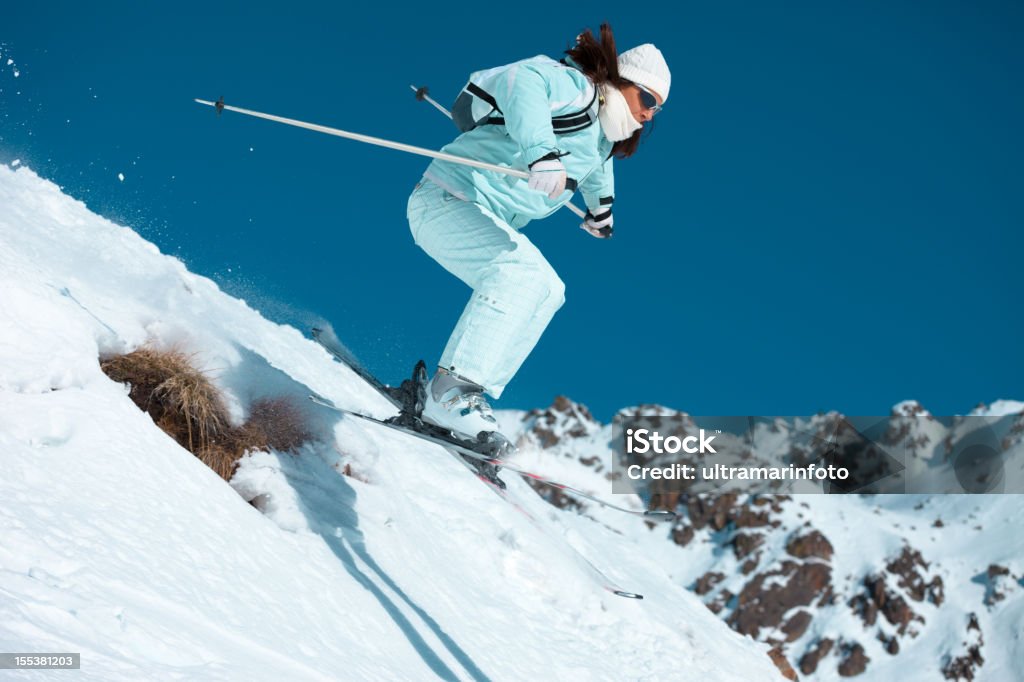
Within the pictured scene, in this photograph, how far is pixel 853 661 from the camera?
143500 mm

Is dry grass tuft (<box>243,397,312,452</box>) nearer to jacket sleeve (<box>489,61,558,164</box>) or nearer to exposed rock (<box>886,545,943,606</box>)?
jacket sleeve (<box>489,61,558,164</box>)

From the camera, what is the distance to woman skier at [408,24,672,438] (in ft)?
15.8

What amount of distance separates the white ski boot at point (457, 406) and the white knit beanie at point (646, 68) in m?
1.95

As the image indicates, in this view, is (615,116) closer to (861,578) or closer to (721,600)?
(721,600)

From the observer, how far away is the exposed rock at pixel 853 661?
142 metres

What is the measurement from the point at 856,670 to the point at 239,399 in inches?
6153

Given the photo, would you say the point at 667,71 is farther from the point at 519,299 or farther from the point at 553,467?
the point at 553,467

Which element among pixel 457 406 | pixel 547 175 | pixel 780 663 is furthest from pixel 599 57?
pixel 780 663

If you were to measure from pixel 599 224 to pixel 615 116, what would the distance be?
1386 mm

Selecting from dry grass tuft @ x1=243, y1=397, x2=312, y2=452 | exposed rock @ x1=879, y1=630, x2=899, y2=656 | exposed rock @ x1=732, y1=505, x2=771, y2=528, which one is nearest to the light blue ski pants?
dry grass tuft @ x1=243, y1=397, x2=312, y2=452

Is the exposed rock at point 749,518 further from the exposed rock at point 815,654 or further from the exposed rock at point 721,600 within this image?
the exposed rock at point 815,654

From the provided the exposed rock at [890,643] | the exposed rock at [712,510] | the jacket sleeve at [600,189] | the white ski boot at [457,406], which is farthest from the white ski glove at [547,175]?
the exposed rock at [712,510]

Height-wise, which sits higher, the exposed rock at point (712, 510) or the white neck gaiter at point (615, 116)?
the exposed rock at point (712, 510)

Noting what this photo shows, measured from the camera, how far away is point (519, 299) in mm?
4906
